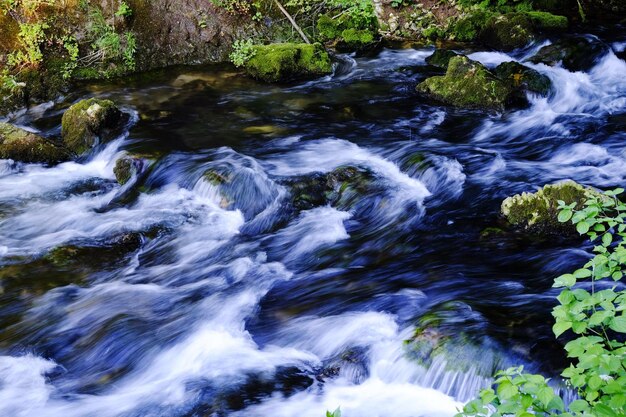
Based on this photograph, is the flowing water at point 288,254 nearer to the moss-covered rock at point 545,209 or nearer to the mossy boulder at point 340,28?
the moss-covered rock at point 545,209

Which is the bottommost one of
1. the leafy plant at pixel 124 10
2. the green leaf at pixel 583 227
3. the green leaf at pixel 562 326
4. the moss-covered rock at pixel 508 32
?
the moss-covered rock at pixel 508 32

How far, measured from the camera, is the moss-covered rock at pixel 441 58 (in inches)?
445

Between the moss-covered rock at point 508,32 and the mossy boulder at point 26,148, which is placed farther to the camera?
the moss-covered rock at point 508,32

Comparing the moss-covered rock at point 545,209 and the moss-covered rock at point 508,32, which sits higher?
the moss-covered rock at point 508,32

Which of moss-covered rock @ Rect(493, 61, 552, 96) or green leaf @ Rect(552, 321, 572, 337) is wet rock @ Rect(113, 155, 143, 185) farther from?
green leaf @ Rect(552, 321, 572, 337)

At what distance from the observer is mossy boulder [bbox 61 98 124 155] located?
9.09 meters

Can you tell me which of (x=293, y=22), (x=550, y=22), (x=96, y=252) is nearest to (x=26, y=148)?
(x=96, y=252)

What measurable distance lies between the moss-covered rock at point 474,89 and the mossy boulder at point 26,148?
20.1 ft

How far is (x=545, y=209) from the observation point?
19.9ft

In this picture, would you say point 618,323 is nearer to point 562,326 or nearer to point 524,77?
point 562,326

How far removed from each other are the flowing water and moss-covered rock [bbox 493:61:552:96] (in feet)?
0.70

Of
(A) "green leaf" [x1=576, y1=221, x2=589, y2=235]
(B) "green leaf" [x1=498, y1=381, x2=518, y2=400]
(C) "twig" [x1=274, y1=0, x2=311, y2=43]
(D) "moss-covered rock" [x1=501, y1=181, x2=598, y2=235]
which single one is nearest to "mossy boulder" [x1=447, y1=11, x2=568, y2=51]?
(C) "twig" [x1=274, y1=0, x2=311, y2=43]

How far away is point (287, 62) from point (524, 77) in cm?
420

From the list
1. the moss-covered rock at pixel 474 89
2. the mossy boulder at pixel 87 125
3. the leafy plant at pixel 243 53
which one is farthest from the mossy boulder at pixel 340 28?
Answer: the mossy boulder at pixel 87 125
